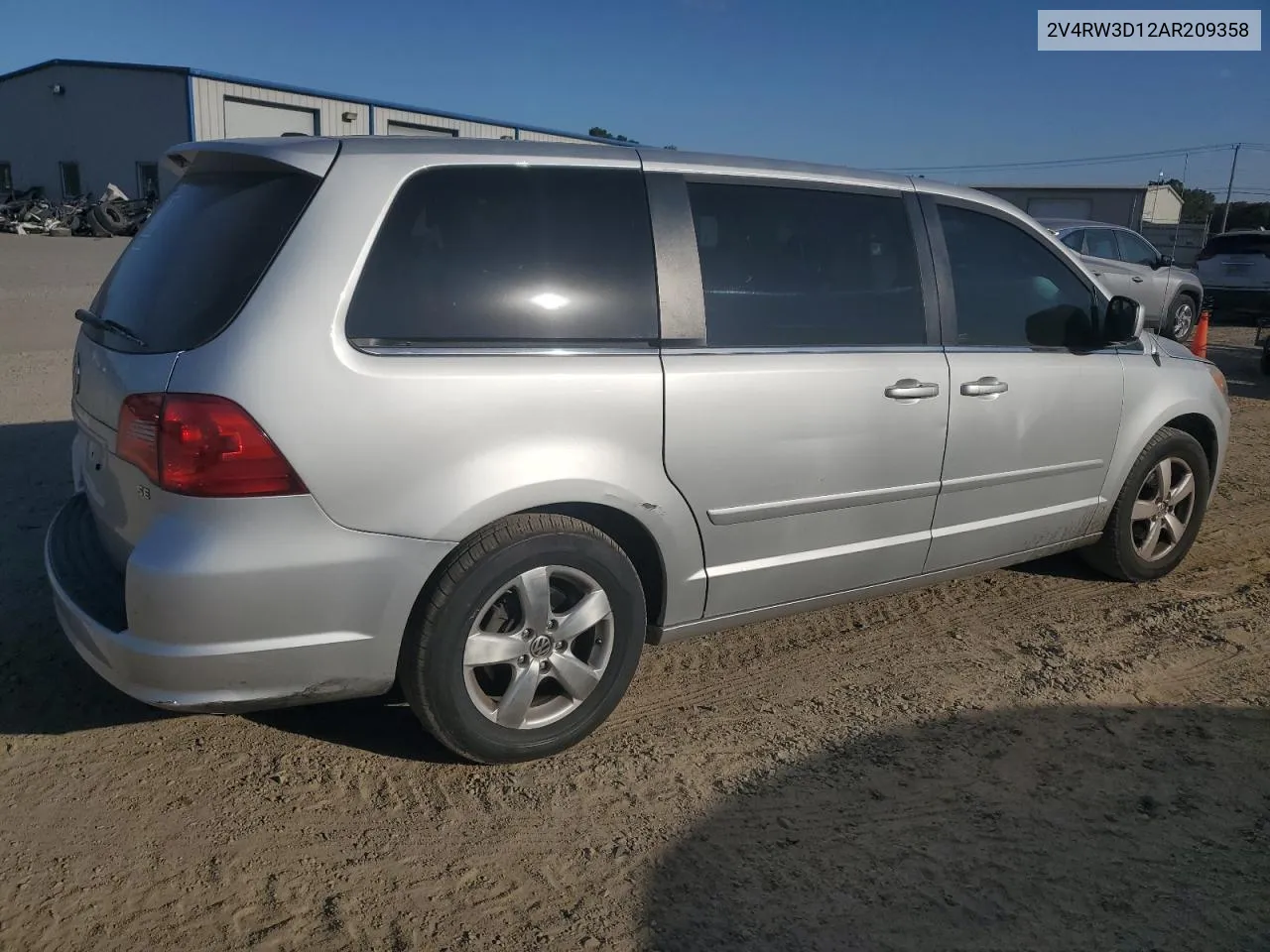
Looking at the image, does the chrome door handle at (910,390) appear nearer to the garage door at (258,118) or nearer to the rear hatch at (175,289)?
the rear hatch at (175,289)

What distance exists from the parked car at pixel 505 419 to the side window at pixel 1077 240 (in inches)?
429

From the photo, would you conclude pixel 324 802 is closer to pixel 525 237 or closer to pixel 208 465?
pixel 208 465

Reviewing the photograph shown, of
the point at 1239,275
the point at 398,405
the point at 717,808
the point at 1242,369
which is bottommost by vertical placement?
the point at 717,808

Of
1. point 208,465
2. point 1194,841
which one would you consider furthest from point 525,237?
point 1194,841

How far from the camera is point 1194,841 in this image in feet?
9.48

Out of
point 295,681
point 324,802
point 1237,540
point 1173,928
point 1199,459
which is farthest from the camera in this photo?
point 1237,540

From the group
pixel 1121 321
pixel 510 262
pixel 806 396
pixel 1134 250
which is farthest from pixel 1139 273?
pixel 510 262

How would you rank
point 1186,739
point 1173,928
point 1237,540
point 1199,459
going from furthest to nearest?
point 1237,540
point 1199,459
point 1186,739
point 1173,928

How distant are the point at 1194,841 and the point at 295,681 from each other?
2.52 metres

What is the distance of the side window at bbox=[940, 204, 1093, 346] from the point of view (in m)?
4.13

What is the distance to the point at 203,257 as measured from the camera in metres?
2.93

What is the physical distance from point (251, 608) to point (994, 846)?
6.88 feet

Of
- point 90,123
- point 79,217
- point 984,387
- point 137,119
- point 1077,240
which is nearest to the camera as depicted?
point 984,387

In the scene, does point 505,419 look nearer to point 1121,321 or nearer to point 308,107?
point 1121,321
